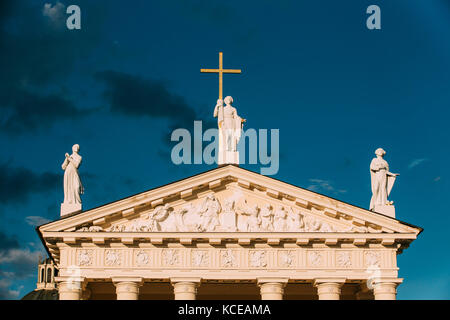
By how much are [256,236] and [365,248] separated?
15.7 ft

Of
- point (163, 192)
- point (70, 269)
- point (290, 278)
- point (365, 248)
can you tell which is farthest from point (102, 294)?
point (365, 248)

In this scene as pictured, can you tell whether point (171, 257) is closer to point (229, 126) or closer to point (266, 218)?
point (266, 218)

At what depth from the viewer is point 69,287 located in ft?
111

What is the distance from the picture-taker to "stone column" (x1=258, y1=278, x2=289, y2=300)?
34.2 metres

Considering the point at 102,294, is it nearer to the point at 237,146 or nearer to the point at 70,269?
the point at 70,269

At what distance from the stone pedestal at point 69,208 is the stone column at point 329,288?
1073cm

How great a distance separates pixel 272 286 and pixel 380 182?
6756 mm

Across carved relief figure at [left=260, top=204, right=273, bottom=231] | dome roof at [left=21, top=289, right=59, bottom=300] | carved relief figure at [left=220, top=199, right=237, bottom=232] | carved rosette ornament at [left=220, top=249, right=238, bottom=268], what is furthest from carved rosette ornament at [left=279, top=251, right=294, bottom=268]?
dome roof at [left=21, top=289, right=59, bottom=300]

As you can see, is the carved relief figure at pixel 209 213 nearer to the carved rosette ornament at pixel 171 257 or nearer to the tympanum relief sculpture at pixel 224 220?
the tympanum relief sculpture at pixel 224 220

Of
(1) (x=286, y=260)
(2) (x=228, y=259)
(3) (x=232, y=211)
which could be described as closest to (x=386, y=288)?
(1) (x=286, y=260)

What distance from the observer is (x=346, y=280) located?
3478 cm

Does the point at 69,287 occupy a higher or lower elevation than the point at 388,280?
lower

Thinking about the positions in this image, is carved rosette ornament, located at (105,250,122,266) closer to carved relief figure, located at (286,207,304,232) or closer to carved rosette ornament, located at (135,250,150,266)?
carved rosette ornament, located at (135,250,150,266)

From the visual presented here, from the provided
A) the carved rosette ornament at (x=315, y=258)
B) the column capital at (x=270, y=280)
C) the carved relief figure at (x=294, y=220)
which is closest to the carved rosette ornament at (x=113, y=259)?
the column capital at (x=270, y=280)
